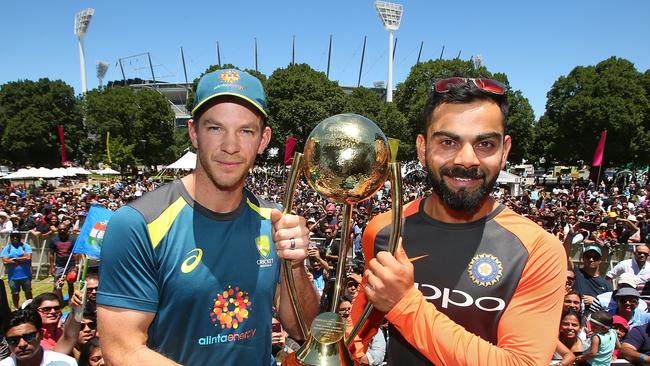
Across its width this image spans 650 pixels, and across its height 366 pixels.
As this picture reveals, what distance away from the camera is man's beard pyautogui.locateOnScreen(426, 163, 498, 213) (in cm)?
205

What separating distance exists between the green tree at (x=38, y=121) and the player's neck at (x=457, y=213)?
6110cm

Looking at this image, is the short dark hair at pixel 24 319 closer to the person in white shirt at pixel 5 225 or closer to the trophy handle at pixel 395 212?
the trophy handle at pixel 395 212

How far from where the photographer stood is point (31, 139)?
52625 mm

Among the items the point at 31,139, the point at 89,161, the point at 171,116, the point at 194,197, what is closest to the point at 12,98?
the point at 31,139

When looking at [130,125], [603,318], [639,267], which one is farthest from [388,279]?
[130,125]

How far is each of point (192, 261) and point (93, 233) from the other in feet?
14.3

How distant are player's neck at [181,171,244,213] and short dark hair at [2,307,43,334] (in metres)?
3.53

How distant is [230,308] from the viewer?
7.22 ft

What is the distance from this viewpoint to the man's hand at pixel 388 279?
5.77 ft

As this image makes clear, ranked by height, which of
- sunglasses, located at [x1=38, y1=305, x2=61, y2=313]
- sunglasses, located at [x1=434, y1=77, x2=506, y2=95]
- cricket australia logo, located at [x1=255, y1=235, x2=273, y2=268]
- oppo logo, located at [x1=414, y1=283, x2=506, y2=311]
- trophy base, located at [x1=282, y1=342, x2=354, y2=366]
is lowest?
sunglasses, located at [x1=38, y1=305, x2=61, y2=313]

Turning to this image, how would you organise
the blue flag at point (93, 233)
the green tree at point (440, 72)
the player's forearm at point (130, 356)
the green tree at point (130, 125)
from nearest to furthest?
the player's forearm at point (130, 356), the blue flag at point (93, 233), the green tree at point (440, 72), the green tree at point (130, 125)

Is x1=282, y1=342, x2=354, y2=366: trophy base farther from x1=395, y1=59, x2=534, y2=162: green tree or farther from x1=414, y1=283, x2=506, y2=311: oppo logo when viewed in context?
x1=395, y1=59, x2=534, y2=162: green tree

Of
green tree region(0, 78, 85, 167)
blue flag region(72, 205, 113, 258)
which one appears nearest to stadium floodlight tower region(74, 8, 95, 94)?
green tree region(0, 78, 85, 167)

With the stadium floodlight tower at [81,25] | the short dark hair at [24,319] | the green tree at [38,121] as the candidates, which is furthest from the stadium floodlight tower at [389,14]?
the short dark hair at [24,319]
